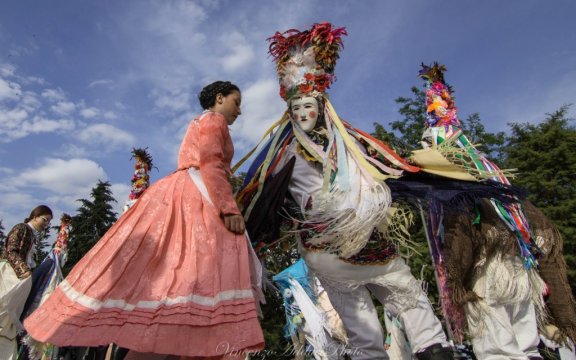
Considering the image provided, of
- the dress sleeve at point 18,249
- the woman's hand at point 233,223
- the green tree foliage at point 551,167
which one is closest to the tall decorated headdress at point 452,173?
the woman's hand at point 233,223

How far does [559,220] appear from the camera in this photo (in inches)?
600

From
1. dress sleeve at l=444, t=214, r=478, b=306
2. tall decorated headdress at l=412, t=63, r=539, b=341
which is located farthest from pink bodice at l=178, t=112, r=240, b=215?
dress sleeve at l=444, t=214, r=478, b=306

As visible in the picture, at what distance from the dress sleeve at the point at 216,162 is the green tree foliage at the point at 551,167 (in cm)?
1510

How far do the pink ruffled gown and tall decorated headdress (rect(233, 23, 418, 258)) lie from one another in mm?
662

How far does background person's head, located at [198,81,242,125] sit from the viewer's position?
2779 mm

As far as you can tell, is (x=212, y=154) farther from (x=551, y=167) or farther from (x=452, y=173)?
(x=551, y=167)

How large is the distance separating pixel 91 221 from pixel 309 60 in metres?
23.7

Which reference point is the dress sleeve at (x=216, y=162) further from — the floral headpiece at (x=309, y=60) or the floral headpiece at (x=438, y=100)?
the floral headpiece at (x=438, y=100)

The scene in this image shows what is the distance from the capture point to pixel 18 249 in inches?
197

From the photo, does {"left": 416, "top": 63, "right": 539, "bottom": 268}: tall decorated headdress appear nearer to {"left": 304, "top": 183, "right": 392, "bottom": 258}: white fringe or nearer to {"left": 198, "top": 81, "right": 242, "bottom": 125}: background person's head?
{"left": 304, "top": 183, "right": 392, "bottom": 258}: white fringe

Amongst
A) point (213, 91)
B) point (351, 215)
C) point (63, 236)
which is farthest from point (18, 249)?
point (351, 215)

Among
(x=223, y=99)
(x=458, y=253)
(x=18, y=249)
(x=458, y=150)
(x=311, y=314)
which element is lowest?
(x=311, y=314)

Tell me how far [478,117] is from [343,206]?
2279 cm

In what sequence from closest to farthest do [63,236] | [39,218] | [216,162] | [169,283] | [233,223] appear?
1. [169,283]
2. [233,223]
3. [216,162]
4. [39,218]
5. [63,236]
